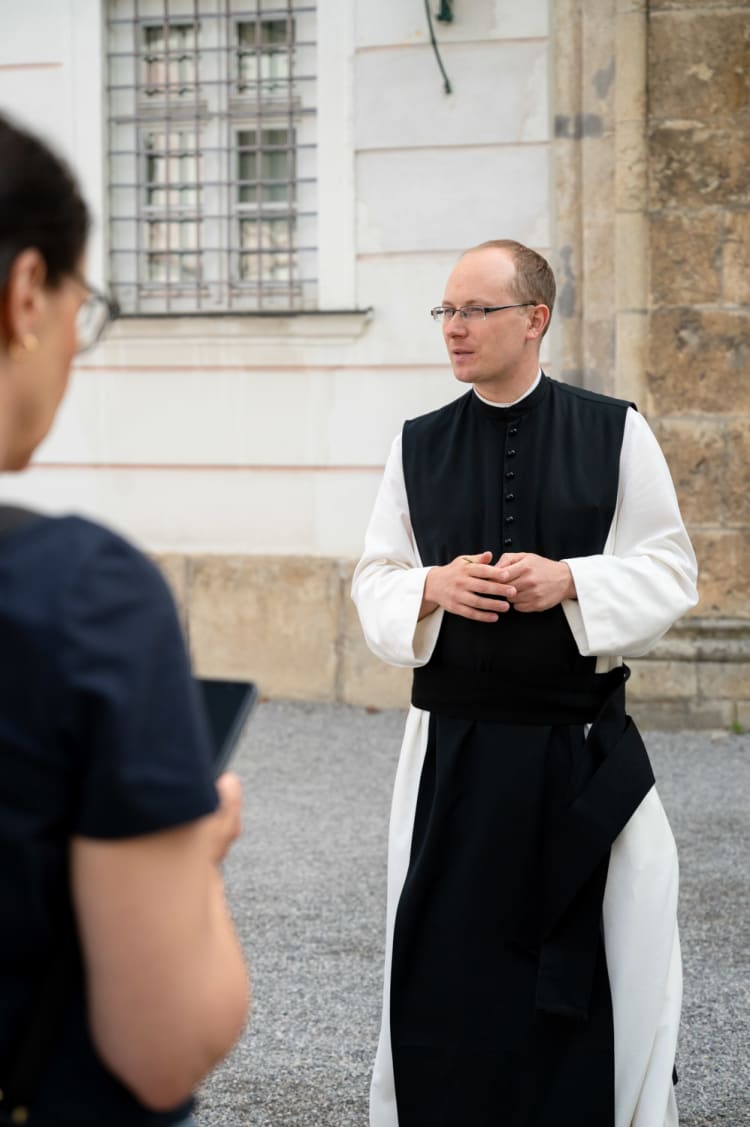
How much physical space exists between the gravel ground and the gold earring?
2.75 m

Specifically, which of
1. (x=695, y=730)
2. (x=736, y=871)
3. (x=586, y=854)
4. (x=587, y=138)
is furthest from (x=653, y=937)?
(x=587, y=138)

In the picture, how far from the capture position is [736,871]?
5660 mm

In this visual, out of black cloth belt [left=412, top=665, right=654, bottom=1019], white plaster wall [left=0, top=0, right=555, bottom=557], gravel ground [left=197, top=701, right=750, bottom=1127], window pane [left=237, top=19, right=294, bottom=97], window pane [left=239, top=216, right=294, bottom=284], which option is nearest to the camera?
black cloth belt [left=412, top=665, right=654, bottom=1019]

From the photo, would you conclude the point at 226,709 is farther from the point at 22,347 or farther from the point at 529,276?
the point at 529,276

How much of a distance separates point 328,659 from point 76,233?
763 cm

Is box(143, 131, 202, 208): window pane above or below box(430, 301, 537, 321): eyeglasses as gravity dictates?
above

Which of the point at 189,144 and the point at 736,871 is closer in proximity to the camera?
the point at 736,871

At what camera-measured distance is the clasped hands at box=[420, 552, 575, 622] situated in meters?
3.05

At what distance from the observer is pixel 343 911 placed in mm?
5211

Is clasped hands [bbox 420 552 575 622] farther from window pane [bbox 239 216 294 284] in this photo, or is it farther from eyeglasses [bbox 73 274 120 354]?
window pane [bbox 239 216 294 284]

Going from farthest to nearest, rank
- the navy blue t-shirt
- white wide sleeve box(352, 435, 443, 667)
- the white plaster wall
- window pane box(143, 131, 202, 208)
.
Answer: window pane box(143, 131, 202, 208)
the white plaster wall
white wide sleeve box(352, 435, 443, 667)
the navy blue t-shirt

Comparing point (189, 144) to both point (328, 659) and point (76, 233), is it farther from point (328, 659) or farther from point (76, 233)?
point (76, 233)

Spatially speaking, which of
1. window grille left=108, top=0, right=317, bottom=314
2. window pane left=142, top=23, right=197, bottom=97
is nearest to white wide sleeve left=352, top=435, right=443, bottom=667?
window grille left=108, top=0, right=317, bottom=314

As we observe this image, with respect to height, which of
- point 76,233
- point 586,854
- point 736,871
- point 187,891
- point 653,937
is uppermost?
point 76,233
